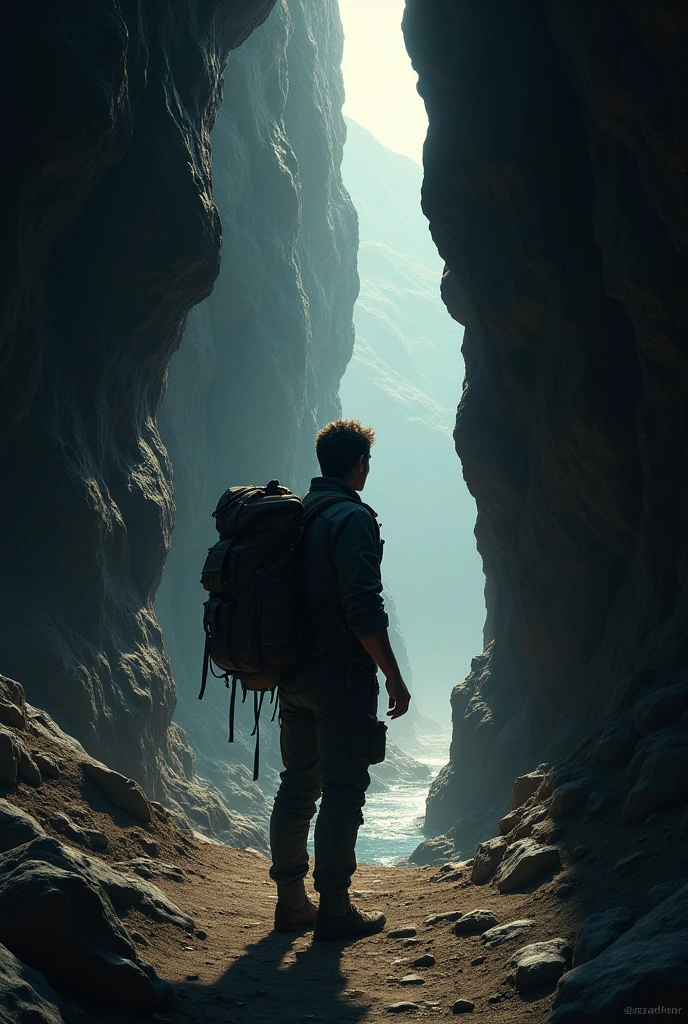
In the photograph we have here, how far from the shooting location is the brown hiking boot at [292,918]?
15.7ft

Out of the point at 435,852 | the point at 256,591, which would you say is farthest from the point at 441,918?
the point at 435,852

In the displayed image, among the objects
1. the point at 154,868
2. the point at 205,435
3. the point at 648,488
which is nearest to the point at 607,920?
the point at 154,868

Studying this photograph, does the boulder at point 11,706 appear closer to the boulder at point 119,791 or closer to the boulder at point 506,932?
the boulder at point 119,791

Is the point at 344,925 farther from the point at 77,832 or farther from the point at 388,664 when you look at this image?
the point at 77,832

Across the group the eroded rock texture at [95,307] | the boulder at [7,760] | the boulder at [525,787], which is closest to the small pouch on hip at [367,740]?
the boulder at [7,760]

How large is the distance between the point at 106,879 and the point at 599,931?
7.33ft

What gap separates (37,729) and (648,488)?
247 inches

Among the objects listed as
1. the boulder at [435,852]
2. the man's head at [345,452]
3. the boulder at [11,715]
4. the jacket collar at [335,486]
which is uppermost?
the boulder at [435,852]

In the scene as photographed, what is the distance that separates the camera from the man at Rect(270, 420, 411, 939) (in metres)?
4.31

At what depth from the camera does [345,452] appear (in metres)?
4.96

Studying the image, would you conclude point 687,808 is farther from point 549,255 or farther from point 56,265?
point 56,265

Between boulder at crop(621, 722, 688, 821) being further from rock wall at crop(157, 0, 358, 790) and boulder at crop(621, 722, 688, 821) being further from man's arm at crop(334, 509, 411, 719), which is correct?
rock wall at crop(157, 0, 358, 790)

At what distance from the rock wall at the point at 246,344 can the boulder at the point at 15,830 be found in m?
32.1

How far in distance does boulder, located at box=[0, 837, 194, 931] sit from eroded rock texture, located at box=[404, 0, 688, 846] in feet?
12.8
